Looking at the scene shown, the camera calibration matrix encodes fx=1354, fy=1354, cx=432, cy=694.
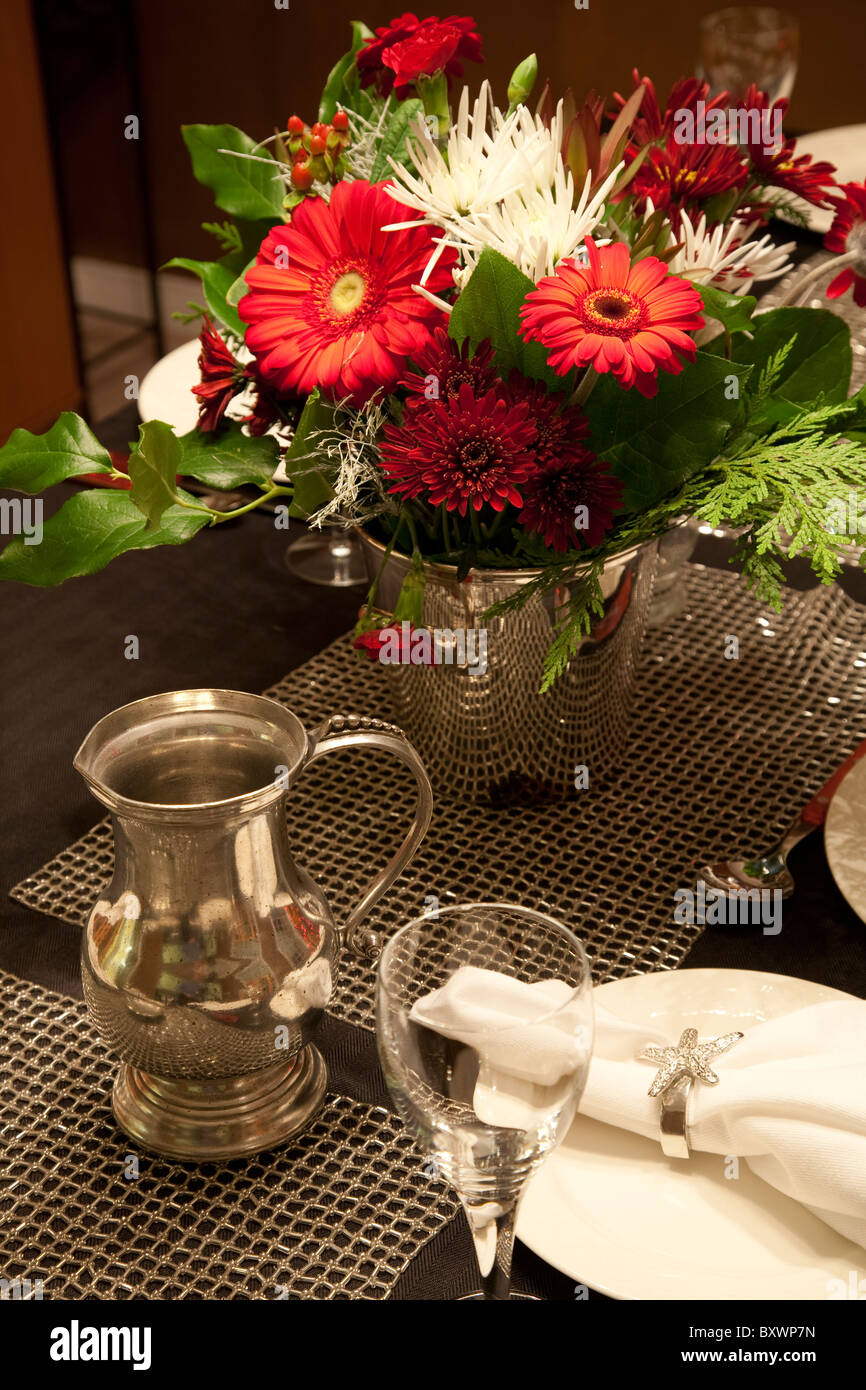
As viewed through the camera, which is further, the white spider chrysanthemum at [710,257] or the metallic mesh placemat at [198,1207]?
the white spider chrysanthemum at [710,257]

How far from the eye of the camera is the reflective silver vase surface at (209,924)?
1.81 feet

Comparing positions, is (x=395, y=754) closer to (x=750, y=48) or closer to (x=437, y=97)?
(x=437, y=97)

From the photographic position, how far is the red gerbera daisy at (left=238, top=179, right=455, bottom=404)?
640mm

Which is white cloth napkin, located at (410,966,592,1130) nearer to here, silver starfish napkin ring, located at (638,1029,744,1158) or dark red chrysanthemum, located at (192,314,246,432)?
silver starfish napkin ring, located at (638,1029,744,1158)

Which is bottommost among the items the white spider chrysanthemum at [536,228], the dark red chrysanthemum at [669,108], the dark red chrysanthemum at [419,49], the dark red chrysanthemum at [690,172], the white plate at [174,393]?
the white plate at [174,393]

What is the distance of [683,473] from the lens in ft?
2.28

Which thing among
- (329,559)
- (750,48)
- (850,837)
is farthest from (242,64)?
(850,837)

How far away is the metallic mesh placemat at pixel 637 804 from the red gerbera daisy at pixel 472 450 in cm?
24

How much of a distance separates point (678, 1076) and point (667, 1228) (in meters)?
0.06

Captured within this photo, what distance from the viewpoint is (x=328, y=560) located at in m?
1.07

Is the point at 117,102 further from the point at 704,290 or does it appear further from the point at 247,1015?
the point at 247,1015

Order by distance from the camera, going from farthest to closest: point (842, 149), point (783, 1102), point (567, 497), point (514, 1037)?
point (842, 149) < point (567, 497) < point (783, 1102) < point (514, 1037)

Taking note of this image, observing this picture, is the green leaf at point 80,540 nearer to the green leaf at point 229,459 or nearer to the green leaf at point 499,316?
the green leaf at point 229,459

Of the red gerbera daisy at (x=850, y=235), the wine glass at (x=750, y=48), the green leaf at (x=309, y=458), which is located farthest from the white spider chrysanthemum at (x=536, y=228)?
the wine glass at (x=750, y=48)
